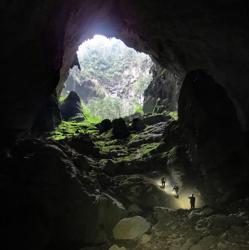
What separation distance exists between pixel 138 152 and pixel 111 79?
5695 inches

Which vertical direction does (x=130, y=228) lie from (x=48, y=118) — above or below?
below

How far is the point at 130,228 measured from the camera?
66.9 ft

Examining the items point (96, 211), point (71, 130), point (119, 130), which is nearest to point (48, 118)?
point (71, 130)

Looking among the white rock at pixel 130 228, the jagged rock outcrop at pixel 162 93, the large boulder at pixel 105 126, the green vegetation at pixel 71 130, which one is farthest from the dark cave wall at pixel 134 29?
the jagged rock outcrop at pixel 162 93

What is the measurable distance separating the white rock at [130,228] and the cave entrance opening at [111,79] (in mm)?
108455

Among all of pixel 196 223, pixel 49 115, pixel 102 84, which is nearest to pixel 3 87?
pixel 196 223

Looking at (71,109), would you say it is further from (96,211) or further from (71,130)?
(96,211)

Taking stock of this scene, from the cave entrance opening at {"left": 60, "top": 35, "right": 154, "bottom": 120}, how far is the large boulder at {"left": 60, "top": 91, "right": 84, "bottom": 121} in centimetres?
5311

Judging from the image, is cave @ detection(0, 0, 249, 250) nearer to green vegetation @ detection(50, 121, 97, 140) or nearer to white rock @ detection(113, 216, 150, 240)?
white rock @ detection(113, 216, 150, 240)

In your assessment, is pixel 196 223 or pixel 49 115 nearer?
pixel 196 223

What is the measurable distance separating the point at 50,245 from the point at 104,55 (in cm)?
18112

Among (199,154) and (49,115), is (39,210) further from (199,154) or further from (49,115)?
(49,115)

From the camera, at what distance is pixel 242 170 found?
2534 cm

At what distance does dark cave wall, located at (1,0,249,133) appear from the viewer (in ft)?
65.9
